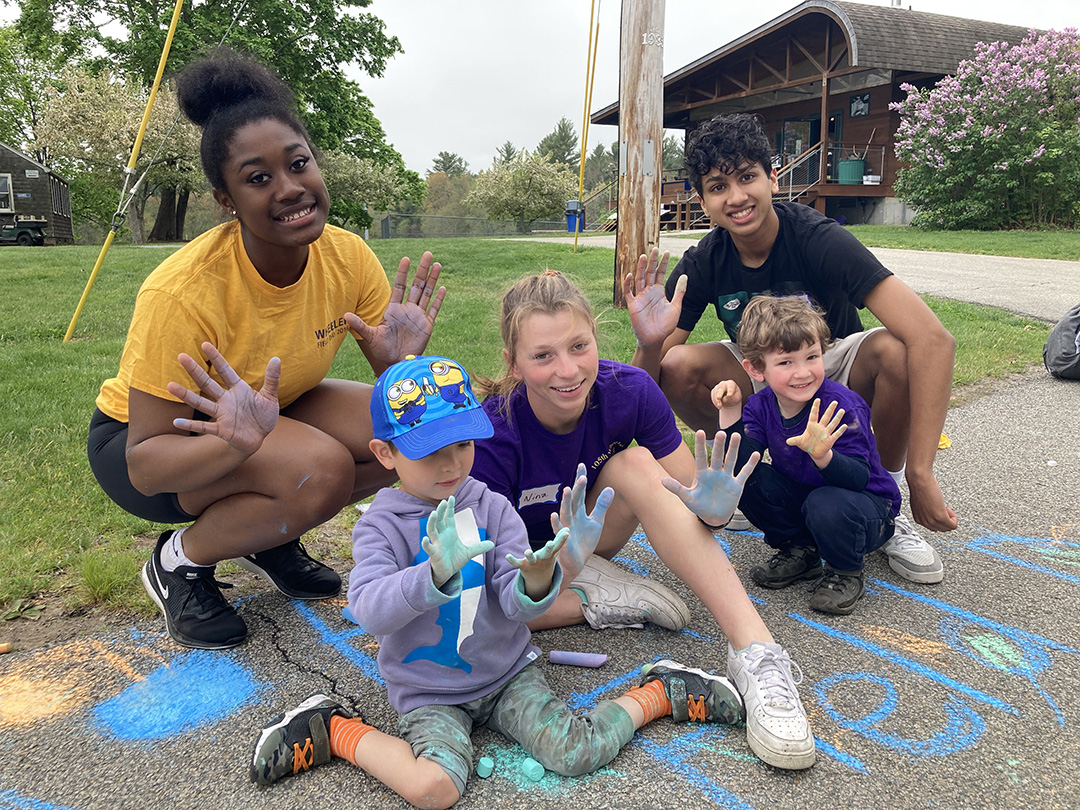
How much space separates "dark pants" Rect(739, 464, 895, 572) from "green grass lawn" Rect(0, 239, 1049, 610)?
0.73 meters

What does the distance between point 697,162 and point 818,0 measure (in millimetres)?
17854

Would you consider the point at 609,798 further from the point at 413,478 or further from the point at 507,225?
the point at 507,225

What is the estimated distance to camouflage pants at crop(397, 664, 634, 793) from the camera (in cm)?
159

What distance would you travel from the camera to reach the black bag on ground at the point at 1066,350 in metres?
4.88

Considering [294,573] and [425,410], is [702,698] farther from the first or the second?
[294,573]

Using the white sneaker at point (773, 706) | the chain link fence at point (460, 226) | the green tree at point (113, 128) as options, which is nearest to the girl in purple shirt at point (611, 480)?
the white sneaker at point (773, 706)

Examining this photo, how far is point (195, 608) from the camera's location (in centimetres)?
217

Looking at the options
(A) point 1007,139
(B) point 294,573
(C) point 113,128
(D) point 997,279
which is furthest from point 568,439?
(C) point 113,128

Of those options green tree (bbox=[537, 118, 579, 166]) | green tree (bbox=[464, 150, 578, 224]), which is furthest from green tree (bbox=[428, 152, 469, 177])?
green tree (bbox=[464, 150, 578, 224])

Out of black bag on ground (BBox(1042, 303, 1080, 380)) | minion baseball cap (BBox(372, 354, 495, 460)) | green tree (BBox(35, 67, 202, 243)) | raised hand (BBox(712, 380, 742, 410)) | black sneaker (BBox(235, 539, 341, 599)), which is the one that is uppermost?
green tree (BBox(35, 67, 202, 243))

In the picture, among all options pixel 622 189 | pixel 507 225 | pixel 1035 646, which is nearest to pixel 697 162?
pixel 1035 646

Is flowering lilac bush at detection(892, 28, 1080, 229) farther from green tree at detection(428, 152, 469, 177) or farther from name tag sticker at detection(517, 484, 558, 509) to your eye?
green tree at detection(428, 152, 469, 177)

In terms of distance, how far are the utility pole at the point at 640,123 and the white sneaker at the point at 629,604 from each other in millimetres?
4356

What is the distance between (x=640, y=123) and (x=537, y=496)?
4735 mm
